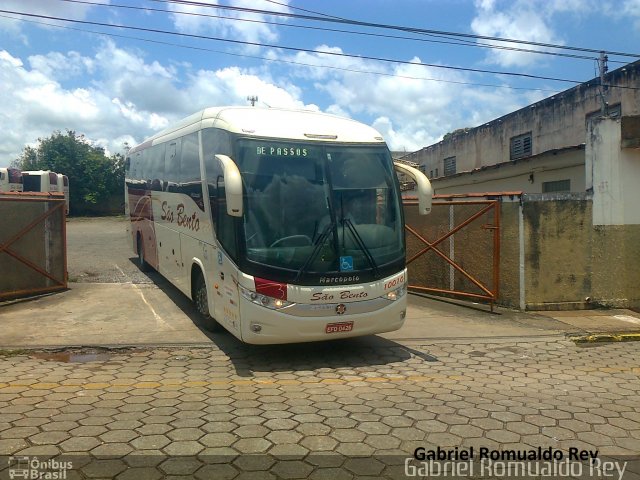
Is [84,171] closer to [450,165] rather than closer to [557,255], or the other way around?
[450,165]

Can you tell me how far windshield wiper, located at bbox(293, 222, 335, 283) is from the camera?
618 cm

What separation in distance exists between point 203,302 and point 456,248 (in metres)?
5.59

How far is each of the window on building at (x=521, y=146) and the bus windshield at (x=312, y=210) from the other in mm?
17991

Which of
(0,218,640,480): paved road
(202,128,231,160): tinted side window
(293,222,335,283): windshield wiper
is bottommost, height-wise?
(0,218,640,480): paved road

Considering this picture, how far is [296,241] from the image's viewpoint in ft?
20.6

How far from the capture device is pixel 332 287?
628 cm

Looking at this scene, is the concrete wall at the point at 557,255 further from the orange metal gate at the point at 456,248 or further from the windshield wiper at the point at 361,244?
the windshield wiper at the point at 361,244

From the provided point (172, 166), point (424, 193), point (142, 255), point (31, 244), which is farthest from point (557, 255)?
point (31, 244)

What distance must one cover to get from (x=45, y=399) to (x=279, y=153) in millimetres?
3641

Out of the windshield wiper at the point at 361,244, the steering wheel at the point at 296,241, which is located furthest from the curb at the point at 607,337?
the steering wheel at the point at 296,241

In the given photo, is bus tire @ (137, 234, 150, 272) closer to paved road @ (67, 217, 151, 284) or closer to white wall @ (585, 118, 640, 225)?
paved road @ (67, 217, 151, 284)

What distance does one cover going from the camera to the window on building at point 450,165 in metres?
28.7

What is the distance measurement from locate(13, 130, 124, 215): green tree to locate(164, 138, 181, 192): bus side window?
31988 mm

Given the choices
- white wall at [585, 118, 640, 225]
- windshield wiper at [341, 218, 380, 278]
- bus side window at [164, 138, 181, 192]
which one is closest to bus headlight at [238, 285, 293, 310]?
windshield wiper at [341, 218, 380, 278]
